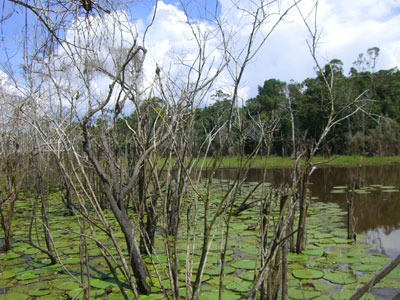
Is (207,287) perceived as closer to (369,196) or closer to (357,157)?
(369,196)

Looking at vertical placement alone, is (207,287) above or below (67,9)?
below

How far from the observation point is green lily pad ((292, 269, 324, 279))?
3684 mm

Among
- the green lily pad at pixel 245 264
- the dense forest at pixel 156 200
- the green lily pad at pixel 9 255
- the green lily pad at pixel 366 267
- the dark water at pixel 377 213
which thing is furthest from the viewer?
the dark water at pixel 377 213

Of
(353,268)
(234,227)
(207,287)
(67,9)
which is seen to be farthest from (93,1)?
(234,227)

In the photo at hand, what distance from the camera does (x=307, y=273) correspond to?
3758 mm

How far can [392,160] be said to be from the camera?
20.0m

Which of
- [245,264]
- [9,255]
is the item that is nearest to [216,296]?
[245,264]

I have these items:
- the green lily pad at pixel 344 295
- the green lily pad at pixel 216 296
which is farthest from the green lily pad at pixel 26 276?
the green lily pad at pixel 344 295

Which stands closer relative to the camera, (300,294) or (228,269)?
(300,294)

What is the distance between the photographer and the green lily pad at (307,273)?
3.68m

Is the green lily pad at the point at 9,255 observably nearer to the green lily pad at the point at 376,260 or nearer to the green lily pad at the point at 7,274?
the green lily pad at the point at 7,274

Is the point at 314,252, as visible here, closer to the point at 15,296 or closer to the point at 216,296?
the point at 216,296

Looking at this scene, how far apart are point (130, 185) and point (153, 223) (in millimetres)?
1047

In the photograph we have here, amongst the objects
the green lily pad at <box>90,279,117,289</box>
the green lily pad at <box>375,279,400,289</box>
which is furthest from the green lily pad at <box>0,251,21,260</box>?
the green lily pad at <box>375,279,400,289</box>
